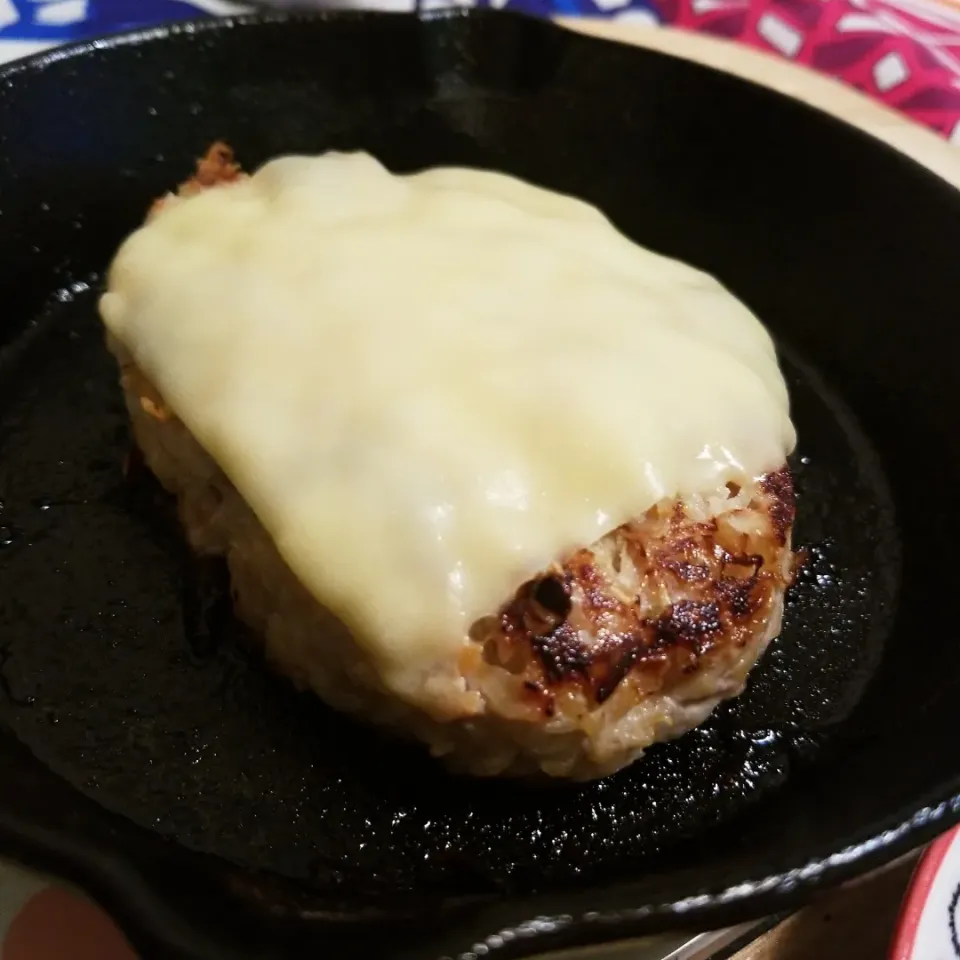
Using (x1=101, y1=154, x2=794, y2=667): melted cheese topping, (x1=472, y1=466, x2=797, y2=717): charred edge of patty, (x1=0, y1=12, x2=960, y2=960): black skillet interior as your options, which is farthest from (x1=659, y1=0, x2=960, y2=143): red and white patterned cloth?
(x1=472, y1=466, x2=797, y2=717): charred edge of patty

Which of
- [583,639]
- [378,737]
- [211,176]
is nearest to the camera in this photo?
[583,639]

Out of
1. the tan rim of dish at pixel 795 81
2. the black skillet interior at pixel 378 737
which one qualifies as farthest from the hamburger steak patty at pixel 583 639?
the tan rim of dish at pixel 795 81

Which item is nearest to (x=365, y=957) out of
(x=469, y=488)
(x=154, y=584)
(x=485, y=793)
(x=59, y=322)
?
(x=485, y=793)

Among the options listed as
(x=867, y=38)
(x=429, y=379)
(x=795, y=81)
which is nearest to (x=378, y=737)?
(x=429, y=379)

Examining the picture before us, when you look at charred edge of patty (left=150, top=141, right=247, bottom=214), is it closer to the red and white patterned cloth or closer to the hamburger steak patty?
the hamburger steak patty

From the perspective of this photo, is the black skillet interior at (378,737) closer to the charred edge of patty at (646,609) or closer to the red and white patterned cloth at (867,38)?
the charred edge of patty at (646,609)

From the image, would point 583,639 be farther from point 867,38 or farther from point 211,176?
point 867,38
